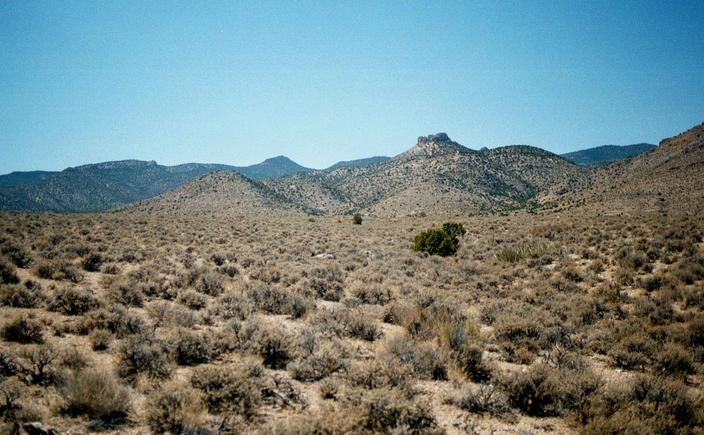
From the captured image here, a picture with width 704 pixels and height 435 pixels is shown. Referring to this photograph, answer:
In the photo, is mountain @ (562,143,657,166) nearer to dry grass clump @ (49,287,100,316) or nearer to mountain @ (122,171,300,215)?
mountain @ (122,171,300,215)

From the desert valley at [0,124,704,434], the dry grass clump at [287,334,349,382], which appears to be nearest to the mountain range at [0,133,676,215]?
the desert valley at [0,124,704,434]

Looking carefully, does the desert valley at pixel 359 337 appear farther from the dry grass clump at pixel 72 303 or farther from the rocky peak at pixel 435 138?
the rocky peak at pixel 435 138

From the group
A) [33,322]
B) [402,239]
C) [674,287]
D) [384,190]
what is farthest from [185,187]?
[674,287]

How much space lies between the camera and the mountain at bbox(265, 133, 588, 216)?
7044 centimetres

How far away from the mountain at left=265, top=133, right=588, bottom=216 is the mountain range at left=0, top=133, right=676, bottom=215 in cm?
23

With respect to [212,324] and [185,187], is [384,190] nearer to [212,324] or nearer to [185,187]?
[185,187]

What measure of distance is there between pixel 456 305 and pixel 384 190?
85295 mm

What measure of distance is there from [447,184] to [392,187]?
17.5 meters

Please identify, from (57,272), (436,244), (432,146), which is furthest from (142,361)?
(432,146)

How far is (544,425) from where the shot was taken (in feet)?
14.9

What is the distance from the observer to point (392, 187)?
92.1 metres

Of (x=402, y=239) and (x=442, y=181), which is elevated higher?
(x=442, y=181)

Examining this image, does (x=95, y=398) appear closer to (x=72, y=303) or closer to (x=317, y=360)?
(x=317, y=360)

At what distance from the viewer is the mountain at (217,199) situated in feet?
A: 215
